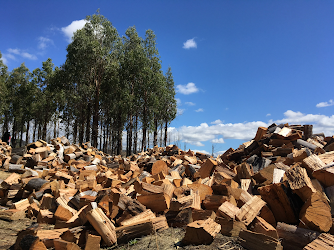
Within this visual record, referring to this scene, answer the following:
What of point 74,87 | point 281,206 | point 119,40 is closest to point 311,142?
point 281,206

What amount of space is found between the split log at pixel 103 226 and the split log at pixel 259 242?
1.73 metres

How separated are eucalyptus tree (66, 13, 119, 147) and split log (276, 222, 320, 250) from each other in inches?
819

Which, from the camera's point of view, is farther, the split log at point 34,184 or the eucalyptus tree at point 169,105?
the eucalyptus tree at point 169,105

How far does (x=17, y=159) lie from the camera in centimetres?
993

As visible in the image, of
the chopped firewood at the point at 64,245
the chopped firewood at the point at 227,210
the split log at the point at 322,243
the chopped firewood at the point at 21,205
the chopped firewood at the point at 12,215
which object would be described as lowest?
the chopped firewood at the point at 12,215

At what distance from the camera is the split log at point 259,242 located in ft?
8.21

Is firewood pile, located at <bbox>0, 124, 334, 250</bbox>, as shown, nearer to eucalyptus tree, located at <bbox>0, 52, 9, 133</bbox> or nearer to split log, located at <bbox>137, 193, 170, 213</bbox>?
split log, located at <bbox>137, 193, 170, 213</bbox>

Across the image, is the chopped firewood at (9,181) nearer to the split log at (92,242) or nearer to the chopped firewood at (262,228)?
the split log at (92,242)

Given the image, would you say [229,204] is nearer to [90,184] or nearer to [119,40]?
[90,184]

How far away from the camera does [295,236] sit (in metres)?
2.65

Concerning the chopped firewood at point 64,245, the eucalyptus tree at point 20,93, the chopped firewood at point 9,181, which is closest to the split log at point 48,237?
the chopped firewood at point 64,245

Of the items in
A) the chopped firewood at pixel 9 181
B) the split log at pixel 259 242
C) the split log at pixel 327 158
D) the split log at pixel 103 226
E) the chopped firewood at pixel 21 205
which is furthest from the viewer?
the chopped firewood at pixel 9 181

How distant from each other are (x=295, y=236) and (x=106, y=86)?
25.0m

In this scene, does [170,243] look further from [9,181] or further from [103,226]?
[9,181]
